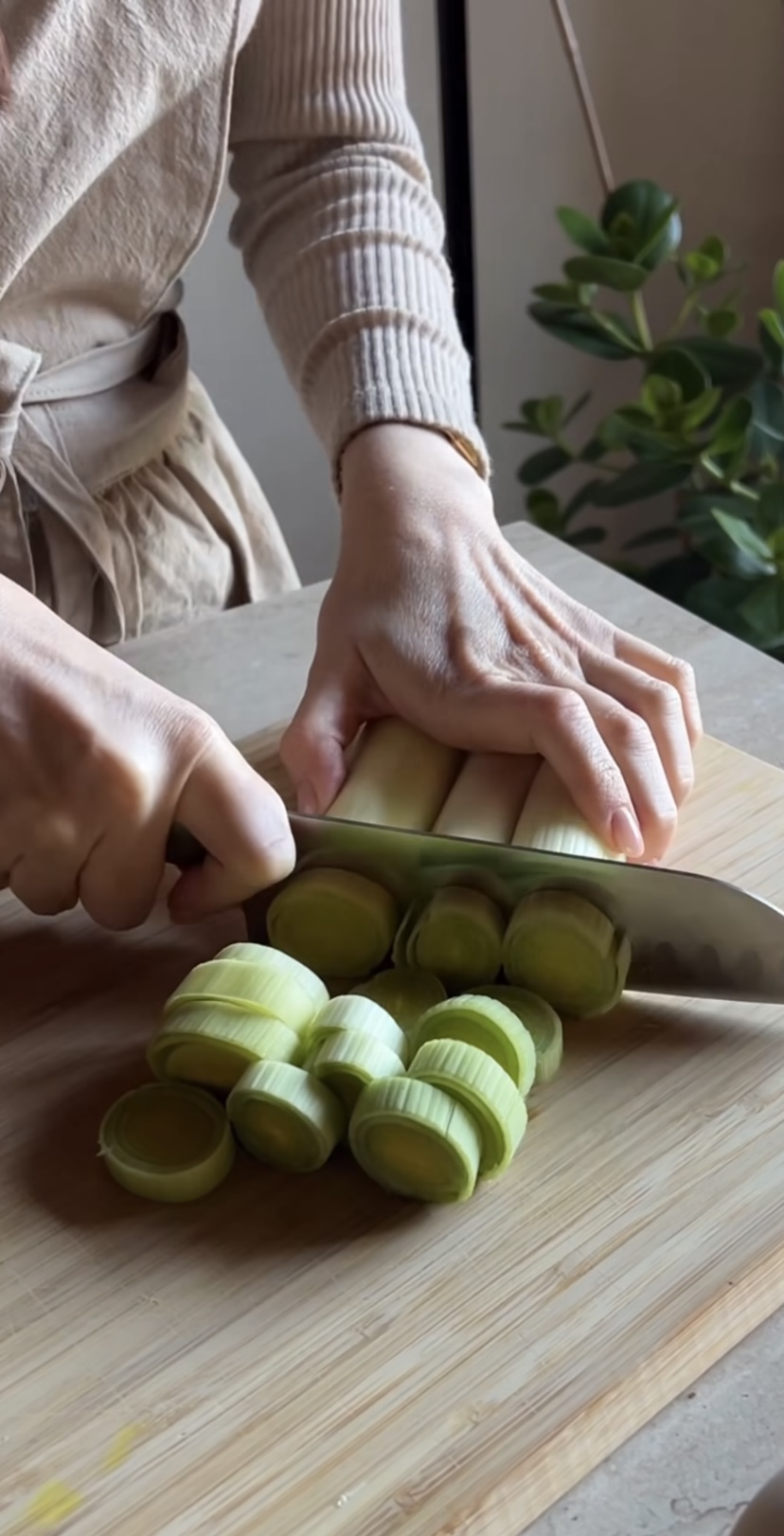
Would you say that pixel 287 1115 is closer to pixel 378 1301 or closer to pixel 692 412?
pixel 378 1301

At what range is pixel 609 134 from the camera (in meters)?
2.11

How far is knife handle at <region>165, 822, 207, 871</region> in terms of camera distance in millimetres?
823

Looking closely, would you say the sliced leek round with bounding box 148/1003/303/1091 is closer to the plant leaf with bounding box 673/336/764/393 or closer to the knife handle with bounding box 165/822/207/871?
the knife handle with bounding box 165/822/207/871

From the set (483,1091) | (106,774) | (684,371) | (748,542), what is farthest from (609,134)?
(483,1091)

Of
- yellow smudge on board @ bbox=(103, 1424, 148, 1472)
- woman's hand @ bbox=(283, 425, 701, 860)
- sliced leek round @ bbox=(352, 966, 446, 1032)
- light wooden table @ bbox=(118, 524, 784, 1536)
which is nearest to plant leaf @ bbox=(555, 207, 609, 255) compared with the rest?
light wooden table @ bbox=(118, 524, 784, 1536)

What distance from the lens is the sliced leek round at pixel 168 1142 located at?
2.38ft

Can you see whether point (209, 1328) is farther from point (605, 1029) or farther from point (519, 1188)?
point (605, 1029)

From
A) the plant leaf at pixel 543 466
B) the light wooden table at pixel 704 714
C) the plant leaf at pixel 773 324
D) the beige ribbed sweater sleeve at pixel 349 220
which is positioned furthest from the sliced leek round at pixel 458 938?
the plant leaf at pixel 543 466

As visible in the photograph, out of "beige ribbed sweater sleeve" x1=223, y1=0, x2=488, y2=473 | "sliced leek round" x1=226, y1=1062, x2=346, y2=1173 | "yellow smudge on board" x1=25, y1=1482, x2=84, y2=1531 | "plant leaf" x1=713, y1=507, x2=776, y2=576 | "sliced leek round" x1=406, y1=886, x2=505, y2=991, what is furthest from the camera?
"plant leaf" x1=713, y1=507, x2=776, y2=576

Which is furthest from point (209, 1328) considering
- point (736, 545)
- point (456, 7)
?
point (456, 7)

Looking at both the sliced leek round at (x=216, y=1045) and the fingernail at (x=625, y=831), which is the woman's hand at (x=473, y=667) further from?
the sliced leek round at (x=216, y=1045)

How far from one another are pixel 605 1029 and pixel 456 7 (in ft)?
3.99

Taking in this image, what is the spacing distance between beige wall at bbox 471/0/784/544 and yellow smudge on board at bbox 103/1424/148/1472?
1.80 m

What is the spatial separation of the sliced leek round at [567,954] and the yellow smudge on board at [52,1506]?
35 centimetres
